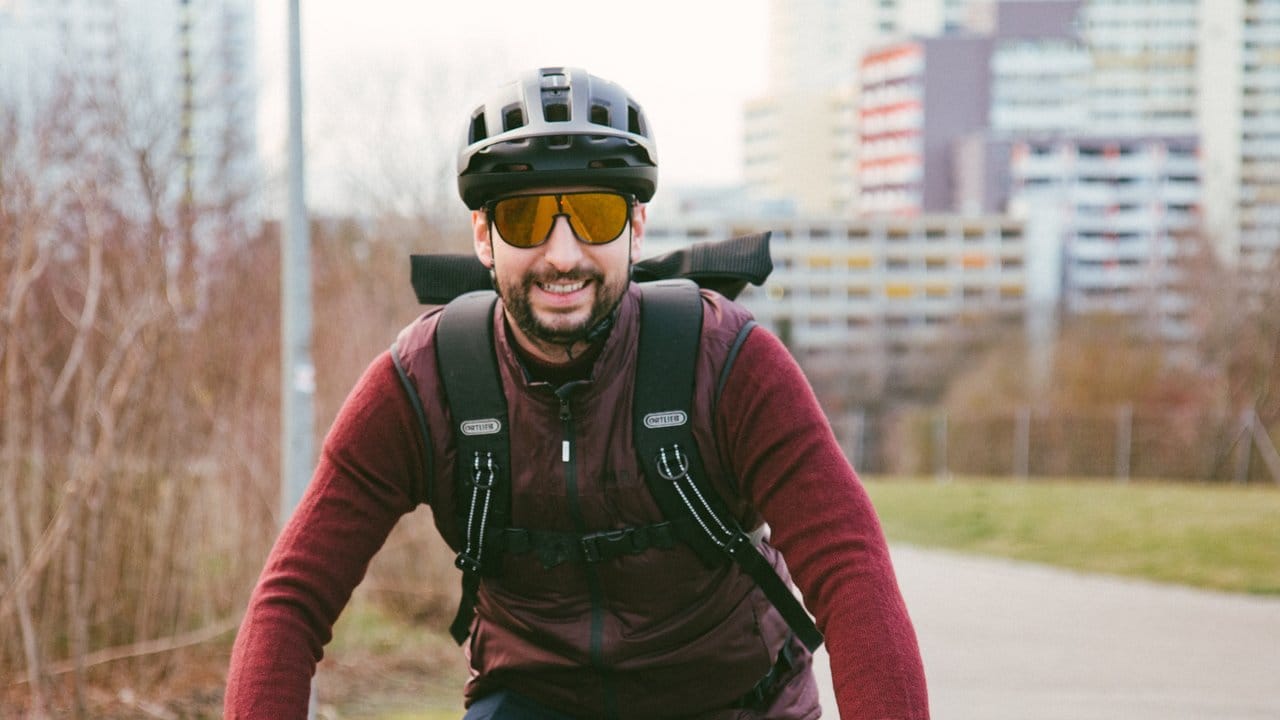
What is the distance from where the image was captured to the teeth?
236cm

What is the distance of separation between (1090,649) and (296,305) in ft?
18.8

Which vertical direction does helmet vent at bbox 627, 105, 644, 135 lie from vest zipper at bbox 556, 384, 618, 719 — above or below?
above

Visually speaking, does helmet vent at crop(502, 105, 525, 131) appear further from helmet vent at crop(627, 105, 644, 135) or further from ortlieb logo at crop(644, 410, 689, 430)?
ortlieb logo at crop(644, 410, 689, 430)

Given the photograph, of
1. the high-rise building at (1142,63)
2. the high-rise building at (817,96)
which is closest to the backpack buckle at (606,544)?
the high-rise building at (817,96)

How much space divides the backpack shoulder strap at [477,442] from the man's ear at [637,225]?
296mm

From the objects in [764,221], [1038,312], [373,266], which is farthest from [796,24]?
Result: [373,266]

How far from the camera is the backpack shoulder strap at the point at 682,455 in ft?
7.76

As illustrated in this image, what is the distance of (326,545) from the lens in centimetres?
233

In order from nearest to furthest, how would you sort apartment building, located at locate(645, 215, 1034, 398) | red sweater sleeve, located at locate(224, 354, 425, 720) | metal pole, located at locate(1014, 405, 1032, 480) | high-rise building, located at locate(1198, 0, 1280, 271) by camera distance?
red sweater sleeve, located at locate(224, 354, 425, 720)
metal pole, located at locate(1014, 405, 1032, 480)
apartment building, located at locate(645, 215, 1034, 398)
high-rise building, located at locate(1198, 0, 1280, 271)

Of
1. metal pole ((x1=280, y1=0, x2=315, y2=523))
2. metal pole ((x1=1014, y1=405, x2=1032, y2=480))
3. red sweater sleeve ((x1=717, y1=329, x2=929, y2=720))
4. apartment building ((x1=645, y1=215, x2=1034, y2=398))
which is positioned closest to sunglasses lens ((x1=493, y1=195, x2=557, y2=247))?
red sweater sleeve ((x1=717, y1=329, x2=929, y2=720))

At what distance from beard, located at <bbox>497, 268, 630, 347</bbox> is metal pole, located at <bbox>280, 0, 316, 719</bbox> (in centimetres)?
637

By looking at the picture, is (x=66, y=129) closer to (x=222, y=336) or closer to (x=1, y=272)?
(x=1, y=272)

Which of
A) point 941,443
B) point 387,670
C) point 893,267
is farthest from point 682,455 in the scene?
point 893,267

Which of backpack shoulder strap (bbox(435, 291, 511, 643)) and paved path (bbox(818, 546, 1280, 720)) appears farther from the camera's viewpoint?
paved path (bbox(818, 546, 1280, 720))
